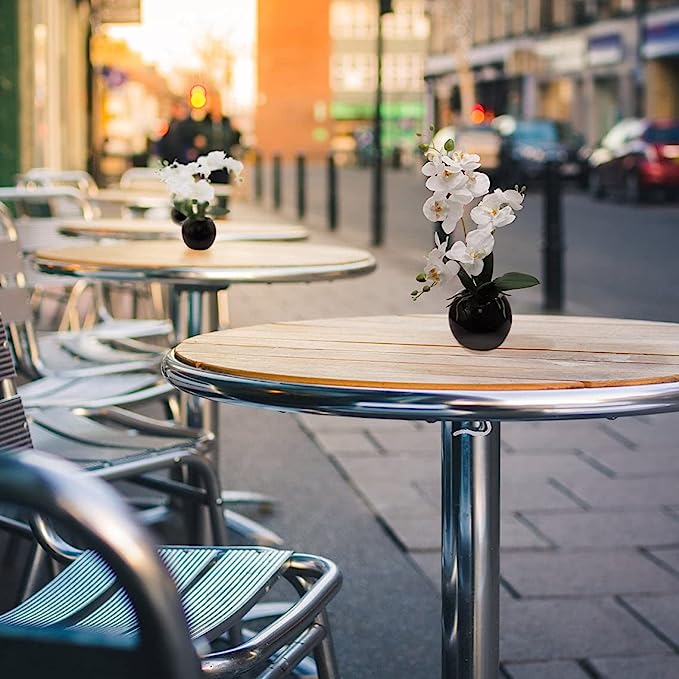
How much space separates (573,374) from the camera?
215 cm

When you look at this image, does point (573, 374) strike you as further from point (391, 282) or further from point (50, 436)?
point (391, 282)

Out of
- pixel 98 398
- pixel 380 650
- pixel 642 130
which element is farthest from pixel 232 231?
pixel 642 130

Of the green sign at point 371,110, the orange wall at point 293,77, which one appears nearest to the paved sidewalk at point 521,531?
the orange wall at point 293,77

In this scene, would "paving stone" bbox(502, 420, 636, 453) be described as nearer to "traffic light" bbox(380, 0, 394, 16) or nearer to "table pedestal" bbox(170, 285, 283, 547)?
"table pedestal" bbox(170, 285, 283, 547)

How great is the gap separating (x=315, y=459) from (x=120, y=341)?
891 mm

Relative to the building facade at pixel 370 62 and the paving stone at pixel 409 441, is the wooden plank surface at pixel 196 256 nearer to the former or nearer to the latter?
the paving stone at pixel 409 441

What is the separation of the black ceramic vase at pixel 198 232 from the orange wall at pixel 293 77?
81708 mm

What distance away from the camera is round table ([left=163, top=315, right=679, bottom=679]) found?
6.62 ft

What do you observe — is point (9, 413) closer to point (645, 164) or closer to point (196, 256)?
point (196, 256)

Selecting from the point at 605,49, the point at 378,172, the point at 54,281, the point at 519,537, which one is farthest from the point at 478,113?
the point at 519,537

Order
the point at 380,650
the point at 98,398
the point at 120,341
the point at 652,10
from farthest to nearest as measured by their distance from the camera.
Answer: the point at 652,10 < the point at 120,341 < the point at 98,398 < the point at 380,650

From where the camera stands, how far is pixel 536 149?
31250mm

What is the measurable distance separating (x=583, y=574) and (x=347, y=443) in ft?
6.40

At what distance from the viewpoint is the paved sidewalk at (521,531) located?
3412mm
